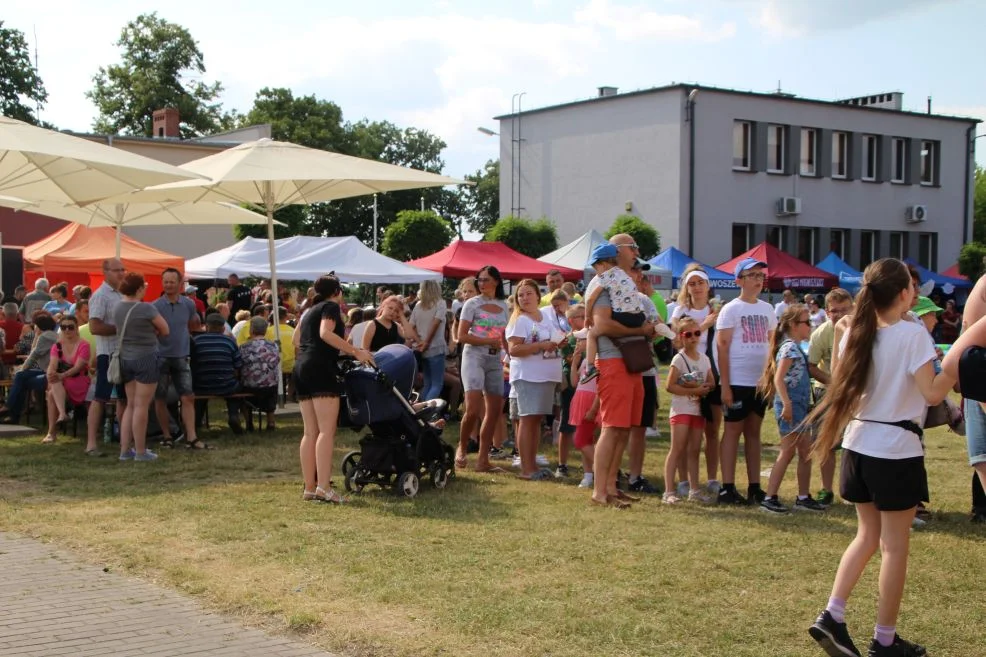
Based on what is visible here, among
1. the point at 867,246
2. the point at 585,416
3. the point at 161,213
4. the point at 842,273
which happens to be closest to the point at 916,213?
the point at 867,246

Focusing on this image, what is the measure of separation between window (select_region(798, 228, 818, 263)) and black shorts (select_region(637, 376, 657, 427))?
3501 cm

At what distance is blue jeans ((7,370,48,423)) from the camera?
512 inches

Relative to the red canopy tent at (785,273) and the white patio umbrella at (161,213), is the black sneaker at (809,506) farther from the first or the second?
the red canopy tent at (785,273)

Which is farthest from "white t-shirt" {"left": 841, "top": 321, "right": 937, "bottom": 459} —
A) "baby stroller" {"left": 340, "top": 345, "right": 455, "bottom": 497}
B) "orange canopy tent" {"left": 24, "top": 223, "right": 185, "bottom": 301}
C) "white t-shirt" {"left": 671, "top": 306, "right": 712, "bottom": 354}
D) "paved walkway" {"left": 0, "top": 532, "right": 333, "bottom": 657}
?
"orange canopy tent" {"left": 24, "top": 223, "right": 185, "bottom": 301}

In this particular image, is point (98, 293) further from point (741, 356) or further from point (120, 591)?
point (741, 356)

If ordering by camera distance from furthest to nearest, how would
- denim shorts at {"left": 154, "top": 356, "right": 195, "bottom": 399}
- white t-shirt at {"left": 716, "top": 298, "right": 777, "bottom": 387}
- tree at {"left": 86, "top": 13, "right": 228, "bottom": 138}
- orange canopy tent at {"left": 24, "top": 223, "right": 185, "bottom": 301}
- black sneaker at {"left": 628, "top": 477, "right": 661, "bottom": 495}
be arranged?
1. tree at {"left": 86, "top": 13, "right": 228, "bottom": 138}
2. orange canopy tent at {"left": 24, "top": 223, "right": 185, "bottom": 301}
3. denim shorts at {"left": 154, "top": 356, "right": 195, "bottom": 399}
4. black sneaker at {"left": 628, "top": 477, "right": 661, "bottom": 495}
5. white t-shirt at {"left": 716, "top": 298, "right": 777, "bottom": 387}

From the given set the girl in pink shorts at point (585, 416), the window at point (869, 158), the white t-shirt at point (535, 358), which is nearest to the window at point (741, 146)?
the window at point (869, 158)

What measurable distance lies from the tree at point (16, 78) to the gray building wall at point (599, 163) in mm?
24959

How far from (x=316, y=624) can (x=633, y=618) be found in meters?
1.59

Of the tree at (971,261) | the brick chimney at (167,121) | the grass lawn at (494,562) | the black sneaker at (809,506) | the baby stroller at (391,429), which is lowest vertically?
the grass lawn at (494,562)

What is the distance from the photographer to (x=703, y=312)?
9156mm

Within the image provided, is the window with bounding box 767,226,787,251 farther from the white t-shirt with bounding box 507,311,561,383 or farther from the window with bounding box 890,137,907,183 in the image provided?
the white t-shirt with bounding box 507,311,561,383

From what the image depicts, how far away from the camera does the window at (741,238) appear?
4053 centimetres

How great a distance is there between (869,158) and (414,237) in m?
19.8
